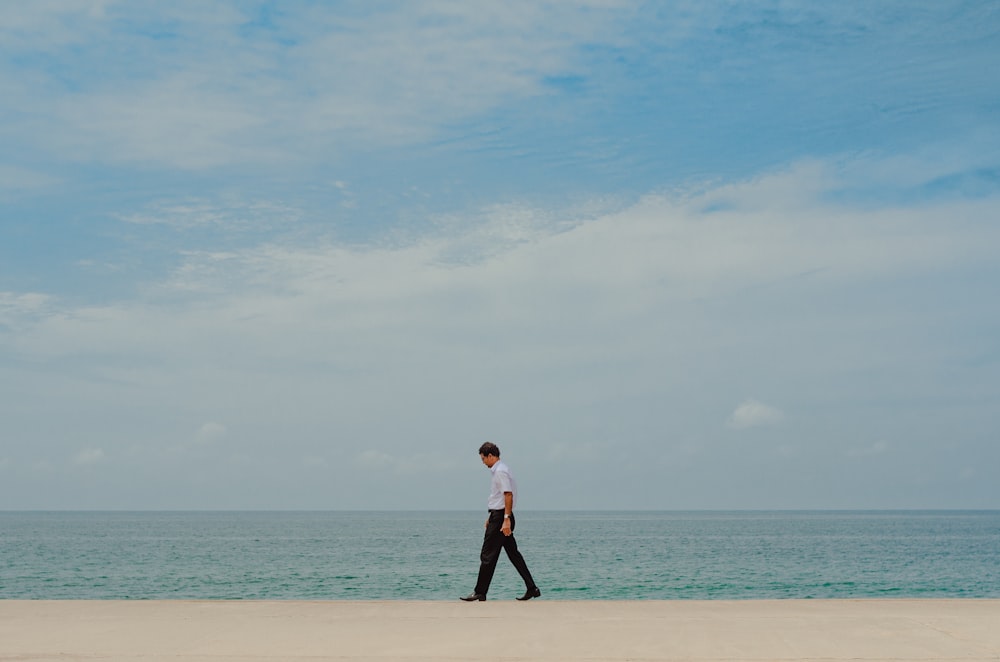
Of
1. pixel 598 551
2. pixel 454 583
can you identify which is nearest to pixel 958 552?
pixel 598 551

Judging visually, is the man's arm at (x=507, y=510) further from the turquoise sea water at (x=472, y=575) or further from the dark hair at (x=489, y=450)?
the turquoise sea water at (x=472, y=575)

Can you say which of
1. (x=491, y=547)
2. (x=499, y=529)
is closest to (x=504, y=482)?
(x=499, y=529)

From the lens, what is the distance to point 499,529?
1180 cm

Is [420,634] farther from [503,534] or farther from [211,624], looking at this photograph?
[503,534]

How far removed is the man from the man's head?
0.04ft

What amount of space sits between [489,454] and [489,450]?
0.06m

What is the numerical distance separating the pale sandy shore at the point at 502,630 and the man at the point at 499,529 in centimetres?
68

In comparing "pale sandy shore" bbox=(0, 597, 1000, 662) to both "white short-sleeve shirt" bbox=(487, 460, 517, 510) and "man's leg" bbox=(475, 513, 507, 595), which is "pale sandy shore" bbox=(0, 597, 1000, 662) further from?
"white short-sleeve shirt" bbox=(487, 460, 517, 510)

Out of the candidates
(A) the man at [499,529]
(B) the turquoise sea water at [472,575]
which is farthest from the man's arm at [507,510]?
(B) the turquoise sea water at [472,575]

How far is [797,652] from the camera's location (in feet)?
24.6

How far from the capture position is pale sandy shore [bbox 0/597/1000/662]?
7.53 m

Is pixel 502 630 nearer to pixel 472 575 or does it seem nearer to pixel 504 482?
pixel 504 482

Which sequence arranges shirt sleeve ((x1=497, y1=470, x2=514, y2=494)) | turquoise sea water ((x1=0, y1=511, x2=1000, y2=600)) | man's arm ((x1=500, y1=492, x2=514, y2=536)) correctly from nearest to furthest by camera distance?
man's arm ((x1=500, y1=492, x2=514, y2=536)) < shirt sleeve ((x1=497, y1=470, x2=514, y2=494)) < turquoise sea water ((x1=0, y1=511, x2=1000, y2=600))

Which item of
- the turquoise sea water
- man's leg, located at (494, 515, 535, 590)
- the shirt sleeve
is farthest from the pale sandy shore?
the turquoise sea water
